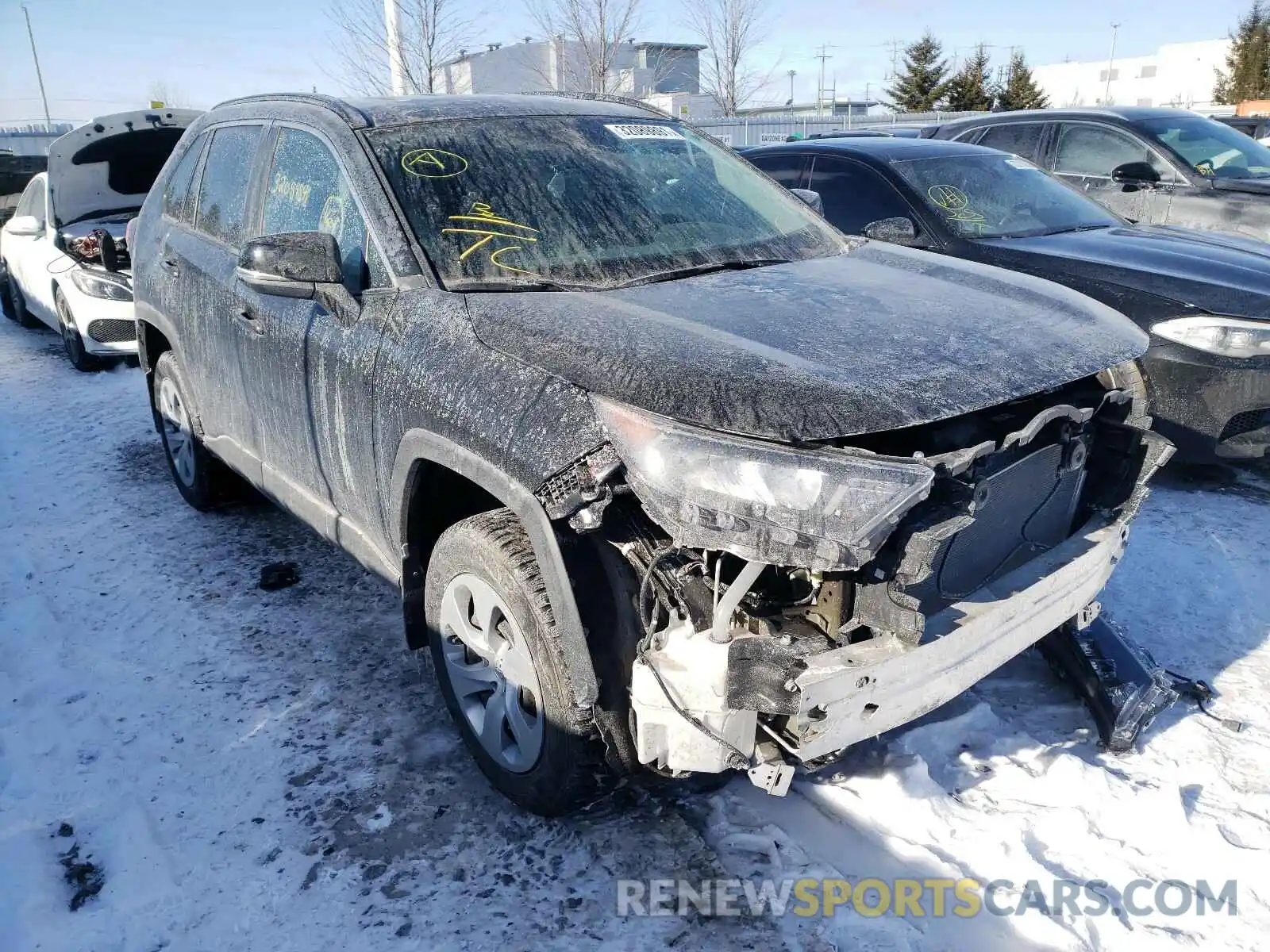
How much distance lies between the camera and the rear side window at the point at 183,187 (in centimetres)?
441

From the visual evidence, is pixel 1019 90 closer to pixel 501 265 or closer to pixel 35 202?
pixel 35 202

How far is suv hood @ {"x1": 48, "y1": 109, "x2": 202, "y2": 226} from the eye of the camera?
8.45 metres

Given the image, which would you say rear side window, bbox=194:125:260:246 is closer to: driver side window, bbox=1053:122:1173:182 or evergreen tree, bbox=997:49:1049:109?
driver side window, bbox=1053:122:1173:182

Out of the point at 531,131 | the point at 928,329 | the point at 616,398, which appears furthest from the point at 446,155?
the point at 928,329

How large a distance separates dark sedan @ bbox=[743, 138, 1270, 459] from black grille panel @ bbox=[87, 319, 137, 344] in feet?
18.8

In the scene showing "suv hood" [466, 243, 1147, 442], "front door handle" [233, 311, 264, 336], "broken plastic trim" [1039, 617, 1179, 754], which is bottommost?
"broken plastic trim" [1039, 617, 1179, 754]

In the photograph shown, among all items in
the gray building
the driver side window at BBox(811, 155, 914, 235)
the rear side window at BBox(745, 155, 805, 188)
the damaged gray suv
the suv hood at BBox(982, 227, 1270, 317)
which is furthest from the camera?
the gray building

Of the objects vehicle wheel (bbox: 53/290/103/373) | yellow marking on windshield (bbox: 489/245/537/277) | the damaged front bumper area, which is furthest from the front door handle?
vehicle wheel (bbox: 53/290/103/373)

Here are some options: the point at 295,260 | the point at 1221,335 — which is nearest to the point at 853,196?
the point at 1221,335

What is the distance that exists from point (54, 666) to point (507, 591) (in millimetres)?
2223

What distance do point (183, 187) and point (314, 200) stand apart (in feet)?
5.61

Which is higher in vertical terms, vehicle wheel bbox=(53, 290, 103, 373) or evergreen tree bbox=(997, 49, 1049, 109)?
evergreen tree bbox=(997, 49, 1049, 109)

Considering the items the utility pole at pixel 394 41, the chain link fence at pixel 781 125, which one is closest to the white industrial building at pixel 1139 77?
the chain link fence at pixel 781 125

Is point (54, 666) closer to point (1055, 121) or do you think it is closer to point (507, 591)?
point (507, 591)
